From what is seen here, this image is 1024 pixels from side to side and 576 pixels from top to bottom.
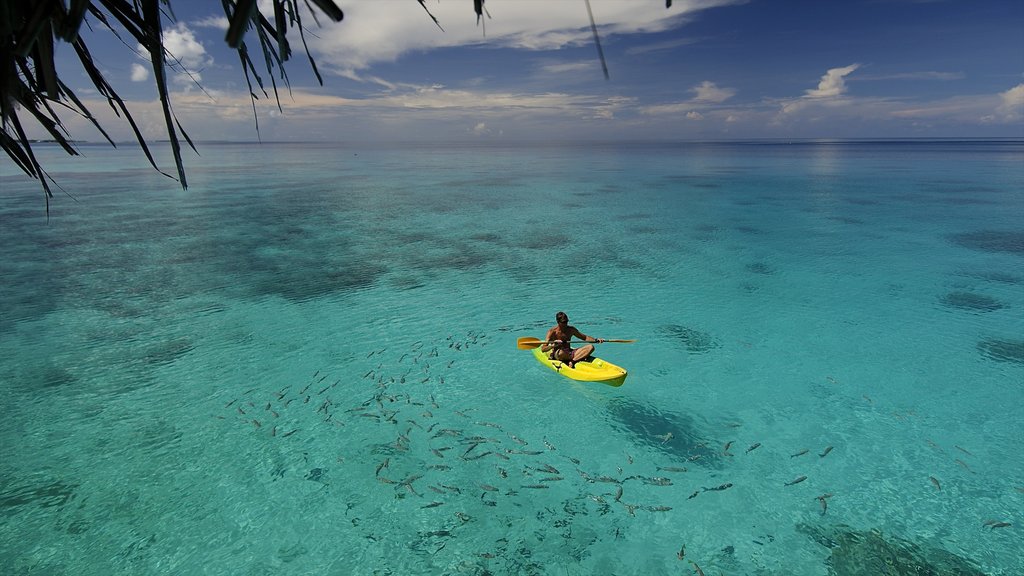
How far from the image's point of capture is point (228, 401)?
1223 cm

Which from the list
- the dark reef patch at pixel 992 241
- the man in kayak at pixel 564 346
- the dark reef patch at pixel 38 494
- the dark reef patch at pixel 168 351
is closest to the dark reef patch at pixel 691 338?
the man in kayak at pixel 564 346

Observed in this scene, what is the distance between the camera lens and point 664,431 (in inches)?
435

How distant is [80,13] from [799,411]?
1387cm

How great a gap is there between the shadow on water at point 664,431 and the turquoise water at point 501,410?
71 millimetres

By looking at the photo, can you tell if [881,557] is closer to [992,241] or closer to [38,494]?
[38,494]

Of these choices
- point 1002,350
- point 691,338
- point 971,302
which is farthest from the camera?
point 971,302

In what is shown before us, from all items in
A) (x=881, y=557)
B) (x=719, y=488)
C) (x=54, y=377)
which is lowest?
(x=881, y=557)

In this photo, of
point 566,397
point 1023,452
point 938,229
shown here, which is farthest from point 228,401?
point 938,229

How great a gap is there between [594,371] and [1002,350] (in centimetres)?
1261

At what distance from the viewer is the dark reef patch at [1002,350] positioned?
14.0 meters

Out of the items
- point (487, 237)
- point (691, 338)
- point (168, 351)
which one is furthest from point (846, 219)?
point (168, 351)

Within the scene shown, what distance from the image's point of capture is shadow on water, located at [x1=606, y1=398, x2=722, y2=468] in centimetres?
1023

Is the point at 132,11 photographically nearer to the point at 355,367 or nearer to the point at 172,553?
the point at 172,553

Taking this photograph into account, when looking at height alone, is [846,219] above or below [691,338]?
above
